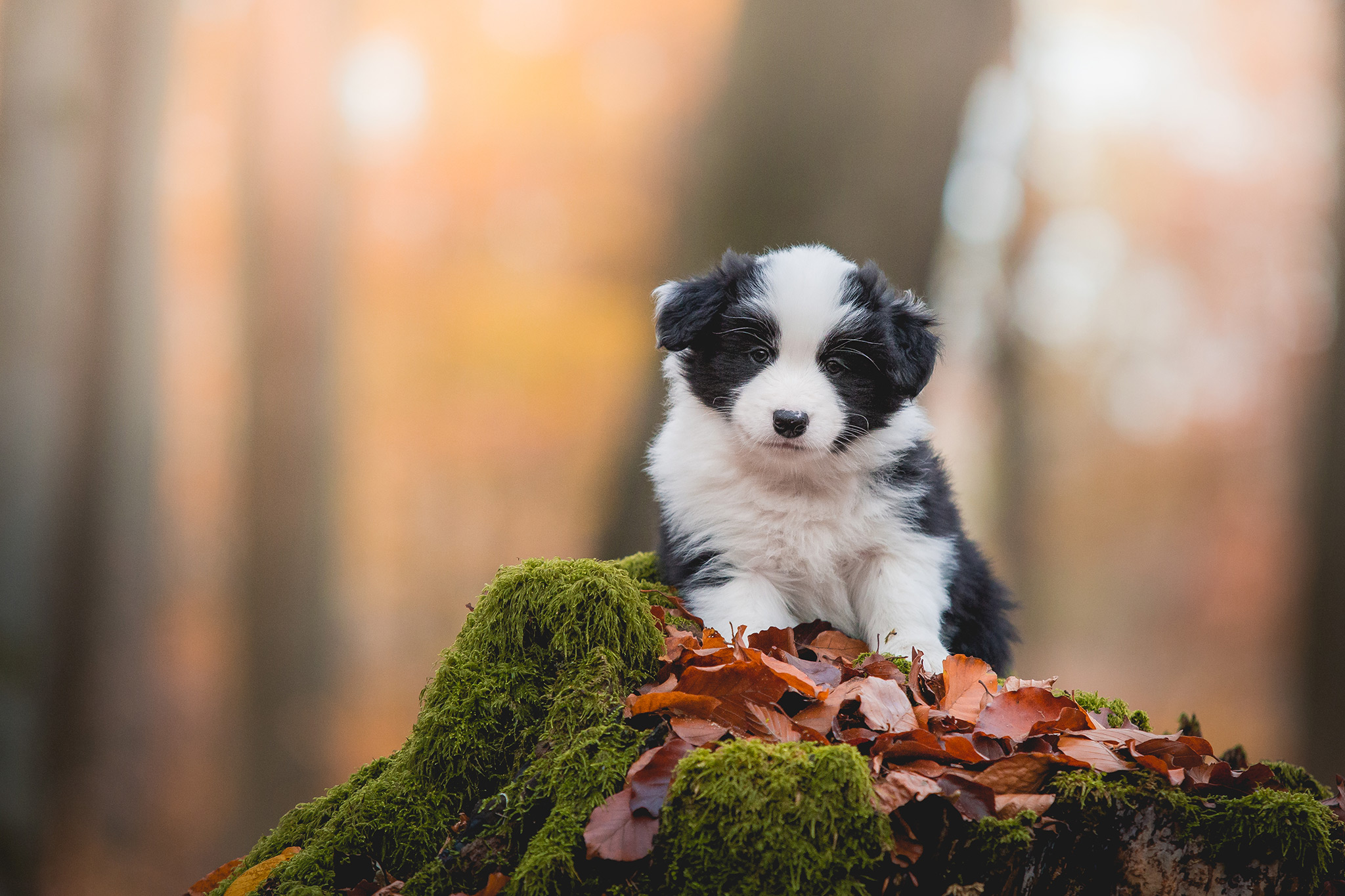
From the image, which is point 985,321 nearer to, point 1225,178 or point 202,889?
point 1225,178

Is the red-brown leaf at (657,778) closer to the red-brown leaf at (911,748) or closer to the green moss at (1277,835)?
the red-brown leaf at (911,748)

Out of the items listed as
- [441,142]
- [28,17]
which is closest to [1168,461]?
[441,142]

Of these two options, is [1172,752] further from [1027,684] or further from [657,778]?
[657,778]

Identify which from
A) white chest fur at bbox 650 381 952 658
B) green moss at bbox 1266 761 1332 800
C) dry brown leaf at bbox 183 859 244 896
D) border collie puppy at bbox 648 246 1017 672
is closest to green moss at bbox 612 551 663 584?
border collie puppy at bbox 648 246 1017 672

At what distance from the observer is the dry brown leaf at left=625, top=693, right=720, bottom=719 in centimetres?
221

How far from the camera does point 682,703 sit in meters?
2.21

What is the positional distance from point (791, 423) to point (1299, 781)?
6.20 ft

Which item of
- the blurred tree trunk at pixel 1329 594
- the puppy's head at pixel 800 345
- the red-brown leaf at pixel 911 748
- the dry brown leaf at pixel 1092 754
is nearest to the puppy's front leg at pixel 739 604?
the puppy's head at pixel 800 345

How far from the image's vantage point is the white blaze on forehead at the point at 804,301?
10.1 ft

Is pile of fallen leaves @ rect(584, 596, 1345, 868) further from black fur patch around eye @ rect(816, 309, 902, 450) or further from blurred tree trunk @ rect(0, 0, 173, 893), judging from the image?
blurred tree trunk @ rect(0, 0, 173, 893)

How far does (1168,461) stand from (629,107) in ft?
26.6

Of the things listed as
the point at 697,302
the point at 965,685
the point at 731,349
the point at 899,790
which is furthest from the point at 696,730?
Answer: the point at 697,302

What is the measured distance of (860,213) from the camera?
19.5ft

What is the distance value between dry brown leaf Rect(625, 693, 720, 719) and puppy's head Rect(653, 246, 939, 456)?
1009mm
